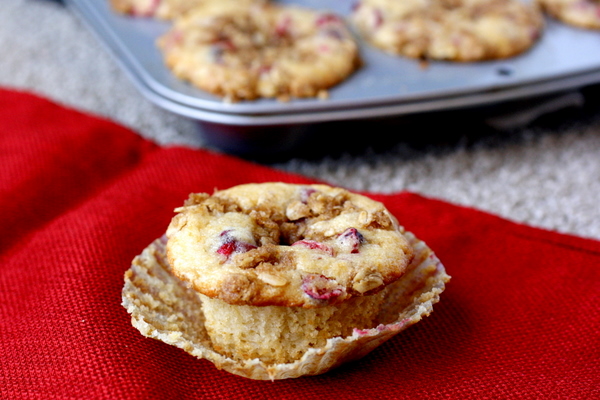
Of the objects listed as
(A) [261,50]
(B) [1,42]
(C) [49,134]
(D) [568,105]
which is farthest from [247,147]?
(B) [1,42]

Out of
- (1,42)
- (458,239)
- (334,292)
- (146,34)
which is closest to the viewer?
(334,292)

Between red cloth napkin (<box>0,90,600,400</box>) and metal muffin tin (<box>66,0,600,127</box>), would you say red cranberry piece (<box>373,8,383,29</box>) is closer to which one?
metal muffin tin (<box>66,0,600,127</box>)

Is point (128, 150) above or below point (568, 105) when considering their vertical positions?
above

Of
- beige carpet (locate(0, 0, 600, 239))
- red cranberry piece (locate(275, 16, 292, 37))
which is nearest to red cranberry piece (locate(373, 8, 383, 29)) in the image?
red cranberry piece (locate(275, 16, 292, 37))

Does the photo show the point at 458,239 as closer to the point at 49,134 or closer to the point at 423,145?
the point at 423,145

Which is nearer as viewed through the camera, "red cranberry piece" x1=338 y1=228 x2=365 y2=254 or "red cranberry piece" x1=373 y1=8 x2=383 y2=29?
"red cranberry piece" x1=338 y1=228 x2=365 y2=254

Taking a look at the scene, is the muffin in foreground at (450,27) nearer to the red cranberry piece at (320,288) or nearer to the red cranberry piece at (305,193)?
the red cranberry piece at (305,193)
